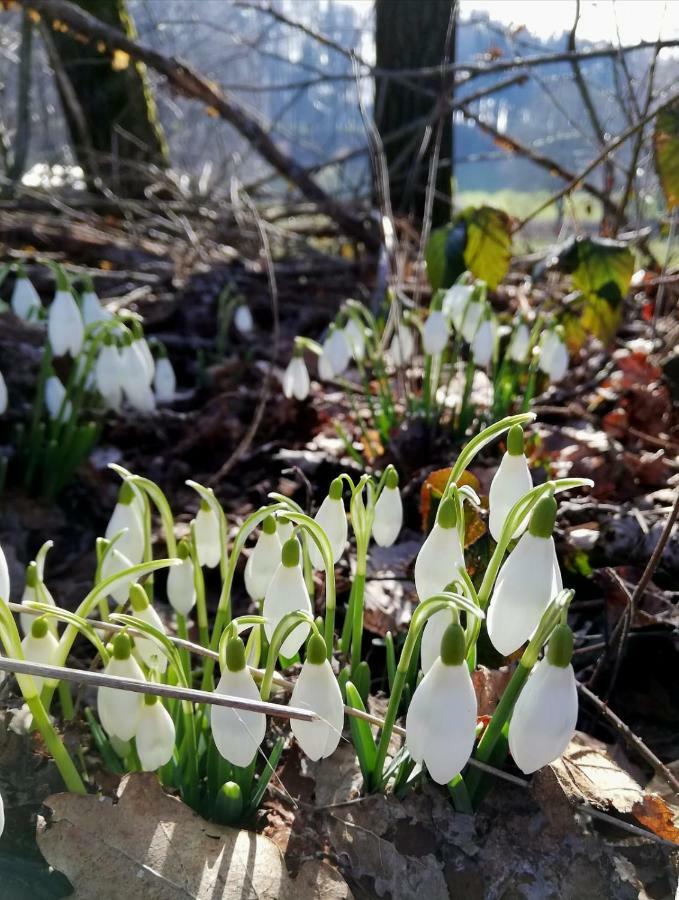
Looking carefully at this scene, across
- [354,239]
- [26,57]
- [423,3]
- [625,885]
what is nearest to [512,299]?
[354,239]

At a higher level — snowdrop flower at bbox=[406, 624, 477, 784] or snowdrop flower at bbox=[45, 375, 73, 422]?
snowdrop flower at bbox=[45, 375, 73, 422]

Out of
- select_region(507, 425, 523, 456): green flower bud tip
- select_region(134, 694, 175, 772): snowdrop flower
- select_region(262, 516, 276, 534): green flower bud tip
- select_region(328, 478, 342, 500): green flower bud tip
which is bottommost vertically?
select_region(134, 694, 175, 772): snowdrop flower

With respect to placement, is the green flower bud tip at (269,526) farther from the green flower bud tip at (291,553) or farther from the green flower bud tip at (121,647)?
the green flower bud tip at (121,647)

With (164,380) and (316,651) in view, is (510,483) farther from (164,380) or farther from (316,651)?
(164,380)

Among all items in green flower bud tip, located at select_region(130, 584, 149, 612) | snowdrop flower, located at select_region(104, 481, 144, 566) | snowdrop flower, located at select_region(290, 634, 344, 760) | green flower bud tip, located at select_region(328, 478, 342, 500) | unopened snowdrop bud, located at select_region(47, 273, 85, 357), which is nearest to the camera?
snowdrop flower, located at select_region(290, 634, 344, 760)

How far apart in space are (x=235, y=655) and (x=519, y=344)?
1.66 m

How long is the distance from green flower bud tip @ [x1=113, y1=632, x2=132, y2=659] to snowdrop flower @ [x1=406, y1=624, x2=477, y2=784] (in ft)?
1.20

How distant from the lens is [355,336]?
96.0 inches

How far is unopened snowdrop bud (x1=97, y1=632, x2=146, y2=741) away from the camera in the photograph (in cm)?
101

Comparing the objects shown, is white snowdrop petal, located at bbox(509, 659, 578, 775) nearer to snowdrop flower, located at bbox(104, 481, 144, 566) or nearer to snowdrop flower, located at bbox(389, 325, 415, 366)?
snowdrop flower, located at bbox(104, 481, 144, 566)

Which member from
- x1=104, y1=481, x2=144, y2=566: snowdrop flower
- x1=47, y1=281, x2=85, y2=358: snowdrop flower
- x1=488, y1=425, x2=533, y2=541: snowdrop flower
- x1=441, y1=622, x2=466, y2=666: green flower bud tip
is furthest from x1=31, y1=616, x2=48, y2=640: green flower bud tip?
x1=47, y1=281, x2=85, y2=358: snowdrop flower

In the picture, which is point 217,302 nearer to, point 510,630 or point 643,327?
point 643,327

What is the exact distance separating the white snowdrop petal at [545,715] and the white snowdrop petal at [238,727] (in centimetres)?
30

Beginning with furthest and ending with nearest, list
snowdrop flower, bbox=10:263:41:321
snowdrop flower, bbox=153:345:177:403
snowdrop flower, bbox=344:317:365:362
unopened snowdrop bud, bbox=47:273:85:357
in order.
Answer: snowdrop flower, bbox=153:345:177:403 < snowdrop flower, bbox=10:263:41:321 < snowdrop flower, bbox=344:317:365:362 < unopened snowdrop bud, bbox=47:273:85:357
